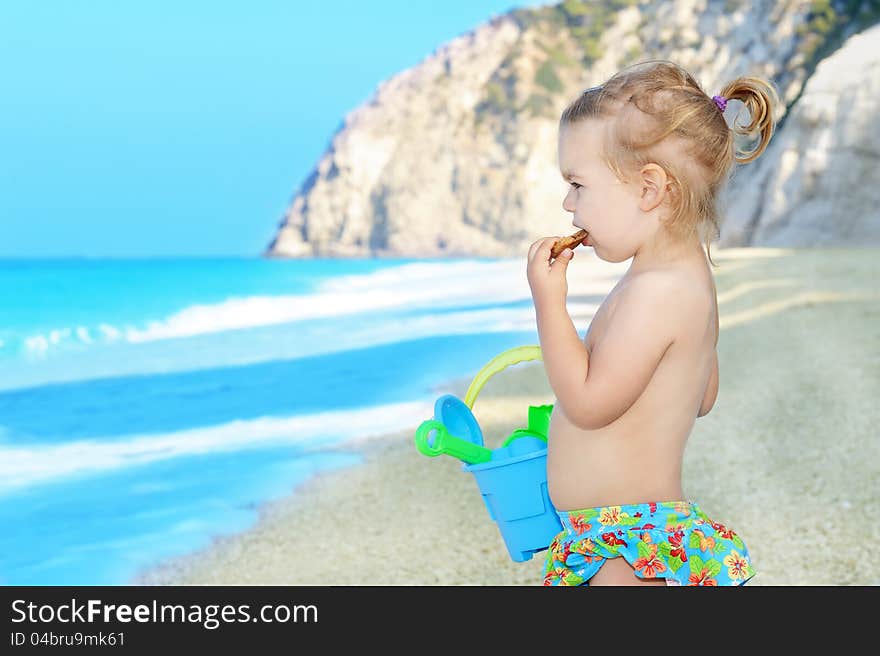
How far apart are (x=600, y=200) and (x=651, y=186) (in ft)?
0.28

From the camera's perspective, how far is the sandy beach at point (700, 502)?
373 cm

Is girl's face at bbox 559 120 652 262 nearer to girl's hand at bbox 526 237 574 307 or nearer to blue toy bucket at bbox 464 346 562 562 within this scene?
girl's hand at bbox 526 237 574 307

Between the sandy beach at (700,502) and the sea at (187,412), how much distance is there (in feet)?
1.04

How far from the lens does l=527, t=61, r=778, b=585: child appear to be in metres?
1.69

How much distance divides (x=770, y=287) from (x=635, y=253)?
12091 mm

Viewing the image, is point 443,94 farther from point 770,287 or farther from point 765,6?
point 770,287

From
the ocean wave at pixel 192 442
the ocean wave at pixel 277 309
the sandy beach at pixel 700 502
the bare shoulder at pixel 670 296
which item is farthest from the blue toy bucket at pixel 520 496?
the ocean wave at pixel 277 309

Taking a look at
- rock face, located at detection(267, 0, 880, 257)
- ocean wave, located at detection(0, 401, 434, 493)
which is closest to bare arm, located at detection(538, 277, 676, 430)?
ocean wave, located at detection(0, 401, 434, 493)

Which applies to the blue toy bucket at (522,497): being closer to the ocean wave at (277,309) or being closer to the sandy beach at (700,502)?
the sandy beach at (700,502)

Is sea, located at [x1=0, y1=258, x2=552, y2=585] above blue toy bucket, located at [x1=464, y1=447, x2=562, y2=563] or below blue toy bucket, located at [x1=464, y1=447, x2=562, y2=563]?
above

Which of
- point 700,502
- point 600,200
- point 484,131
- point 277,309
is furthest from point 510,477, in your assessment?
point 484,131

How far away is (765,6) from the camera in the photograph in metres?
49.5
